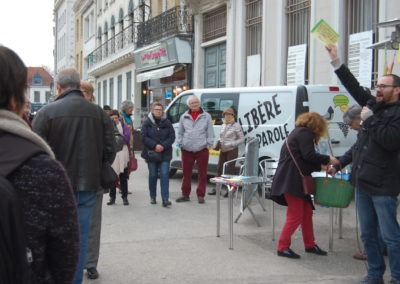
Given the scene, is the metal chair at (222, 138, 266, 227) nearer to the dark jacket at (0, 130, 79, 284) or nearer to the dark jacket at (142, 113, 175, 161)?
the dark jacket at (142, 113, 175, 161)

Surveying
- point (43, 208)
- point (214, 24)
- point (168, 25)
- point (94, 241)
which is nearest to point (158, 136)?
point (94, 241)

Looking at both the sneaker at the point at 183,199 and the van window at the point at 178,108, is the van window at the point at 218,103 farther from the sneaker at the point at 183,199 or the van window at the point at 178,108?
the sneaker at the point at 183,199

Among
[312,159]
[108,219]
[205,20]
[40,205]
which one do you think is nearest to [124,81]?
[205,20]

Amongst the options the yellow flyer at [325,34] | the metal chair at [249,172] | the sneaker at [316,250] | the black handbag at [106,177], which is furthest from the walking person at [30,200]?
the metal chair at [249,172]

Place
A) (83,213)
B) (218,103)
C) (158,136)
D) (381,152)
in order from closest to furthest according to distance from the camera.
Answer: (83,213) → (381,152) → (158,136) → (218,103)

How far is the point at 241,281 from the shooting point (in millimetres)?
5004

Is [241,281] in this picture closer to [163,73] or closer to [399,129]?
[399,129]

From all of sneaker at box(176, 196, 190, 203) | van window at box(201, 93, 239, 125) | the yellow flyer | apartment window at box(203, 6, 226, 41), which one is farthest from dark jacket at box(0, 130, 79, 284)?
apartment window at box(203, 6, 226, 41)

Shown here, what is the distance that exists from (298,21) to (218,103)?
4602mm

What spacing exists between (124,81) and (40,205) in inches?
1149

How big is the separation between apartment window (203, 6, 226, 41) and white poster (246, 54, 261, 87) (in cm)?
226

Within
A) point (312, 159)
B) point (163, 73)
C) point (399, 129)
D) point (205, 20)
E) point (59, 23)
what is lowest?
point (312, 159)

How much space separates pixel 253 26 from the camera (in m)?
16.6

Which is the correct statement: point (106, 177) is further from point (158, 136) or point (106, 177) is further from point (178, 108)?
point (178, 108)
